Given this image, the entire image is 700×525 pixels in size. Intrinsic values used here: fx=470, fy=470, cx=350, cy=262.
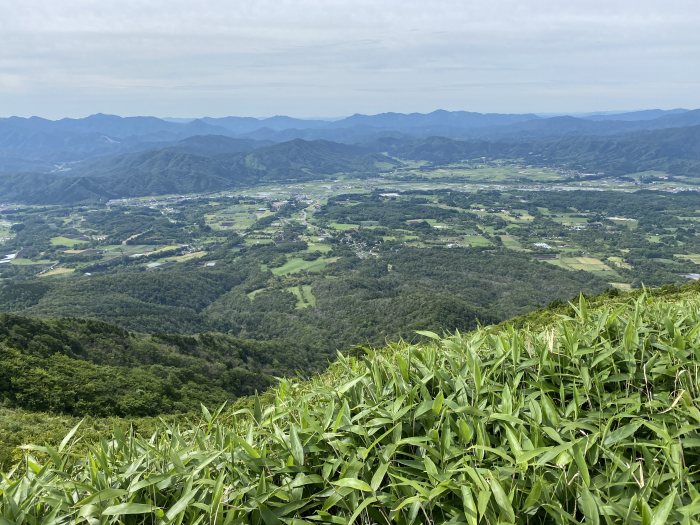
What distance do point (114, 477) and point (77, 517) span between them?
13.8 inches

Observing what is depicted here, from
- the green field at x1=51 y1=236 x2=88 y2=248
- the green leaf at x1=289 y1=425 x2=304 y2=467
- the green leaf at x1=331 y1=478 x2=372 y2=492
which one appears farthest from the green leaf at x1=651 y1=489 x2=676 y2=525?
the green field at x1=51 y1=236 x2=88 y2=248

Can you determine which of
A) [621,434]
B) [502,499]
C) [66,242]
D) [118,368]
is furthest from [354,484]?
[66,242]

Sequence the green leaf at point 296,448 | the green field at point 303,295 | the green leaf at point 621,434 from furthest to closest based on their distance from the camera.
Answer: the green field at point 303,295 → the green leaf at point 296,448 → the green leaf at point 621,434

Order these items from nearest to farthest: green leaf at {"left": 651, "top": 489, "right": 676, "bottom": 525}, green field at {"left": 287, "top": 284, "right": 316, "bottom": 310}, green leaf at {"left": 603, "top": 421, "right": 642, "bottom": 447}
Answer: green leaf at {"left": 651, "top": 489, "right": 676, "bottom": 525} → green leaf at {"left": 603, "top": 421, "right": 642, "bottom": 447} → green field at {"left": 287, "top": 284, "right": 316, "bottom": 310}

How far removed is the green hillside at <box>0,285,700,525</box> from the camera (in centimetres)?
225

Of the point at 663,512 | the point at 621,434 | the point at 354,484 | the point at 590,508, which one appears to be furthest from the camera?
the point at 621,434

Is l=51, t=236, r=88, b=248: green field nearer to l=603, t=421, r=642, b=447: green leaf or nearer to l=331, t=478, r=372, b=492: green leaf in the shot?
l=331, t=478, r=372, b=492: green leaf

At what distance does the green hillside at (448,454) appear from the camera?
2.25 metres

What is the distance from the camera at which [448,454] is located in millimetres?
2592

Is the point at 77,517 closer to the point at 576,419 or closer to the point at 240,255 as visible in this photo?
the point at 576,419

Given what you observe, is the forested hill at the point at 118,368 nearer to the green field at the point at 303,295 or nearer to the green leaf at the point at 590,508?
the green leaf at the point at 590,508

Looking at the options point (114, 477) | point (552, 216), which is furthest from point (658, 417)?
point (552, 216)

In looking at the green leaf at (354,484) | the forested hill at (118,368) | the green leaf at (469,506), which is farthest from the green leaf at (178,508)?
the forested hill at (118,368)

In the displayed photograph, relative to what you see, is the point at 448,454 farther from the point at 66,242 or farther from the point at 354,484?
the point at 66,242
